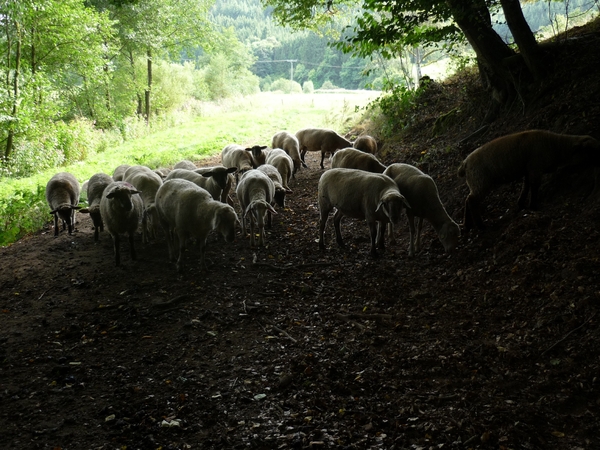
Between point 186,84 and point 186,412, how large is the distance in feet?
141

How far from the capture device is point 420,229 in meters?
8.39

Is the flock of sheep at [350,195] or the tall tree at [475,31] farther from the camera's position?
the tall tree at [475,31]

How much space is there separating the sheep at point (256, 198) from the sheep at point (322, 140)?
6455 mm

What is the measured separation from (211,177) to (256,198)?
6.19 ft

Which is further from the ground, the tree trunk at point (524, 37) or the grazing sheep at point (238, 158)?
the tree trunk at point (524, 37)

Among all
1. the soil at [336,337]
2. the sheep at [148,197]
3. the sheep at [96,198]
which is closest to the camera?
the soil at [336,337]

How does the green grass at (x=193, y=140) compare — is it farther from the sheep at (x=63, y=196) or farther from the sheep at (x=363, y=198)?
the sheep at (x=363, y=198)

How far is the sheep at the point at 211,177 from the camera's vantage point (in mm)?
10102

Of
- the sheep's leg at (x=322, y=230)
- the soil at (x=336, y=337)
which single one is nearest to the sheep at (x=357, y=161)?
the soil at (x=336, y=337)

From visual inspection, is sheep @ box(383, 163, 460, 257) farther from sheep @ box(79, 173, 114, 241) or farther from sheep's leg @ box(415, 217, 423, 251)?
sheep @ box(79, 173, 114, 241)

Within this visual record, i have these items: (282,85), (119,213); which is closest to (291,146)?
→ (119,213)

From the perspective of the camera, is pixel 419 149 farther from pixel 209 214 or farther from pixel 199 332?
pixel 199 332

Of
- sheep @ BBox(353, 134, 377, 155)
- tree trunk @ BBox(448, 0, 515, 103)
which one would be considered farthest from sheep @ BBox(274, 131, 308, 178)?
tree trunk @ BBox(448, 0, 515, 103)

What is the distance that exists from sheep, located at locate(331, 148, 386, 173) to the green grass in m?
8.31
